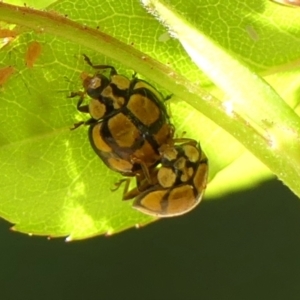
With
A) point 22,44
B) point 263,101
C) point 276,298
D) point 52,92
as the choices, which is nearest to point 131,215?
point 52,92

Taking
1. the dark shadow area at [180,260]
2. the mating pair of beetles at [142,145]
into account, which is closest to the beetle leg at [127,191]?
the mating pair of beetles at [142,145]

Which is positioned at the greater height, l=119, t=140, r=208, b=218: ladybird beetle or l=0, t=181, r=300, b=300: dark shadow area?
l=119, t=140, r=208, b=218: ladybird beetle

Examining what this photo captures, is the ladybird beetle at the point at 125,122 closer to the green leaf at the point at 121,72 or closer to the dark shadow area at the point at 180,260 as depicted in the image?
the green leaf at the point at 121,72

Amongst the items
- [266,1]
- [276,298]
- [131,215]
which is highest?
[266,1]

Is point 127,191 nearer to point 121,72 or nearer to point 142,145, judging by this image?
point 142,145

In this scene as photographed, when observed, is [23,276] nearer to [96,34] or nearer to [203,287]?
[203,287]

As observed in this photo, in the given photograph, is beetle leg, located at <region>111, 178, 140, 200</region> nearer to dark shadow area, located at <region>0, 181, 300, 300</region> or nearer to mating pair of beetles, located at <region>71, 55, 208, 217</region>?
mating pair of beetles, located at <region>71, 55, 208, 217</region>

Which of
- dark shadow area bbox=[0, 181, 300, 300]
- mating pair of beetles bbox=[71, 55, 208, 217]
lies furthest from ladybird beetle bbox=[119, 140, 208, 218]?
dark shadow area bbox=[0, 181, 300, 300]
